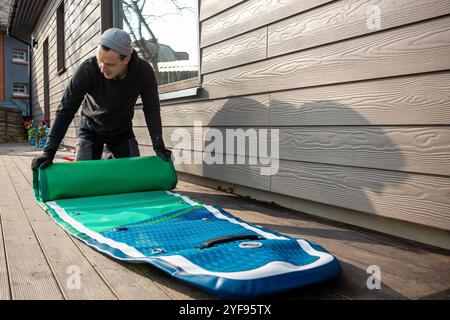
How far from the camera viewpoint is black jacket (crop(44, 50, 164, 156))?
8.69ft

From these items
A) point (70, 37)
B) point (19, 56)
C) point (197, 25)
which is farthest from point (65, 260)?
point (19, 56)

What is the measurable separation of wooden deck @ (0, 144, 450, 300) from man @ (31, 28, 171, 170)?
699mm

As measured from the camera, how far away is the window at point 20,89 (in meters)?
18.7

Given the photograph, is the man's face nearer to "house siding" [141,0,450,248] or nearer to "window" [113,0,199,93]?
"house siding" [141,0,450,248]

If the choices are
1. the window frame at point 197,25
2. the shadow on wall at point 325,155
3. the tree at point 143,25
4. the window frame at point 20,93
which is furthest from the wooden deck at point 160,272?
the window frame at point 20,93

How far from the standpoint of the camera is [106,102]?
2.90 meters

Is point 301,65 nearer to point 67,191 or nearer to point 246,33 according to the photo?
point 246,33

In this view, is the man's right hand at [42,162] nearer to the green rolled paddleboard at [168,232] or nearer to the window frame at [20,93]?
the green rolled paddleboard at [168,232]

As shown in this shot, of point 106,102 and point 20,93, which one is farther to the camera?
point 20,93

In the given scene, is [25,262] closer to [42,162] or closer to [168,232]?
[168,232]

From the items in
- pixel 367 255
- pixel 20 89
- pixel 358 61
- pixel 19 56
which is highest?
pixel 19 56

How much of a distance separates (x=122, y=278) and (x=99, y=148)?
76.2 inches

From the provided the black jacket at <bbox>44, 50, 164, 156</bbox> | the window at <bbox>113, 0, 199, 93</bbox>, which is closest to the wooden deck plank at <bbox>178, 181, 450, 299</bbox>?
the black jacket at <bbox>44, 50, 164, 156</bbox>
